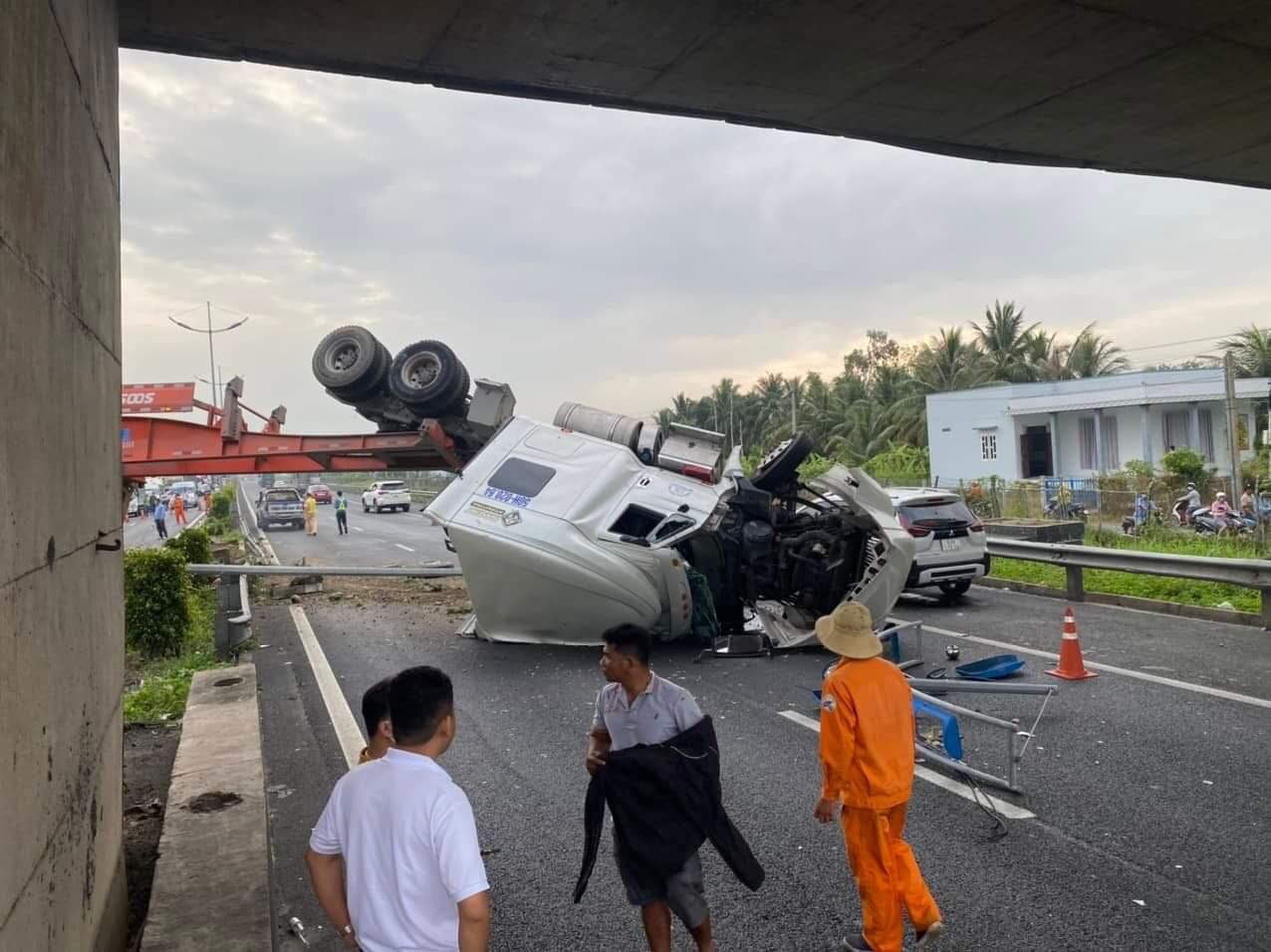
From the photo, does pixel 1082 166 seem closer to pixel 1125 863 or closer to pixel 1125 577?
pixel 1125 863

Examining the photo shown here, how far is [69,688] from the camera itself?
2947mm

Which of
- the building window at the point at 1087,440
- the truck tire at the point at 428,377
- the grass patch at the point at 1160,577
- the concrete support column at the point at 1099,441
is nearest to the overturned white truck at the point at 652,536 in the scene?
the truck tire at the point at 428,377

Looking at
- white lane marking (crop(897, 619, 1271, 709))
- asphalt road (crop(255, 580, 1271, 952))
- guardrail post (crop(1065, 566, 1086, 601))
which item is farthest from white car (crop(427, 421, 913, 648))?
guardrail post (crop(1065, 566, 1086, 601))

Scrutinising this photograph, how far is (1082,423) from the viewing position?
1374 inches

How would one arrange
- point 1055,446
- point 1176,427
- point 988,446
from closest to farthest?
point 1176,427
point 1055,446
point 988,446

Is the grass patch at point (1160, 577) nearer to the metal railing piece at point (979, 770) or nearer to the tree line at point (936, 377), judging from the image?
the metal railing piece at point (979, 770)

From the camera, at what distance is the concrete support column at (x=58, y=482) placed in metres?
2.23

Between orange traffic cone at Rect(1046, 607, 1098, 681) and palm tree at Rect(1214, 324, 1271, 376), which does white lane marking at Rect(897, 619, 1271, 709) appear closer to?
orange traffic cone at Rect(1046, 607, 1098, 681)

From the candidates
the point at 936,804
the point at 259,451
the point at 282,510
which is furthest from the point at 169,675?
the point at 282,510

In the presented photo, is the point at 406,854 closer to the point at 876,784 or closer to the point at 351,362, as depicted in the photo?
the point at 876,784

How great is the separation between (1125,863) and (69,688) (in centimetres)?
464

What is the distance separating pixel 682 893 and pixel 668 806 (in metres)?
0.34

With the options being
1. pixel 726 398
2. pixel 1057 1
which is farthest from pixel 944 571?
pixel 726 398

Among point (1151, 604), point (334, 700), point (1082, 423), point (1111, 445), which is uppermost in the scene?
point (1082, 423)
